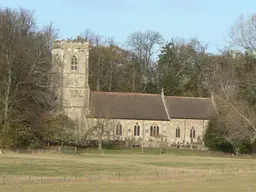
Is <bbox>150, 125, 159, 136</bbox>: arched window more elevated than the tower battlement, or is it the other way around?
the tower battlement

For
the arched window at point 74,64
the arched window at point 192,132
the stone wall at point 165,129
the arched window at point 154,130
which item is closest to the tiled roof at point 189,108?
the stone wall at point 165,129

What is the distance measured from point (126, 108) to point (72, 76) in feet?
26.6

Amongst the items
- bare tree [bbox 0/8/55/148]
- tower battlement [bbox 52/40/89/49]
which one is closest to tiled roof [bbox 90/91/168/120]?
tower battlement [bbox 52/40/89/49]

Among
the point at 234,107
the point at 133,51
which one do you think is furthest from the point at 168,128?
the point at 133,51

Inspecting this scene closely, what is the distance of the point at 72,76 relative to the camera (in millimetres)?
70500

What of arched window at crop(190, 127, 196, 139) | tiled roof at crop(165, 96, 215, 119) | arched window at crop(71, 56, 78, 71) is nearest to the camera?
arched window at crop(71, 56, 78, 71)

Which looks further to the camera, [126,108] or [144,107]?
[144,107]

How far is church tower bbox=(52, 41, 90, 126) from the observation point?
69.6m

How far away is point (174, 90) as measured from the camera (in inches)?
3420

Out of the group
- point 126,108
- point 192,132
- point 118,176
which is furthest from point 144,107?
point 118,176

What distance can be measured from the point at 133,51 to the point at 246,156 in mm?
43876

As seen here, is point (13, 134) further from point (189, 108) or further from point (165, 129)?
point (189, 108)

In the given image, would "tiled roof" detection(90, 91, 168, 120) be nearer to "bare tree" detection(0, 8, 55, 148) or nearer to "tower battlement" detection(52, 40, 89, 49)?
"tower battlement" detection(52, 40, 89, 49)

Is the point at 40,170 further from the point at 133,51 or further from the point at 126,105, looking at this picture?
the point at 133,51
